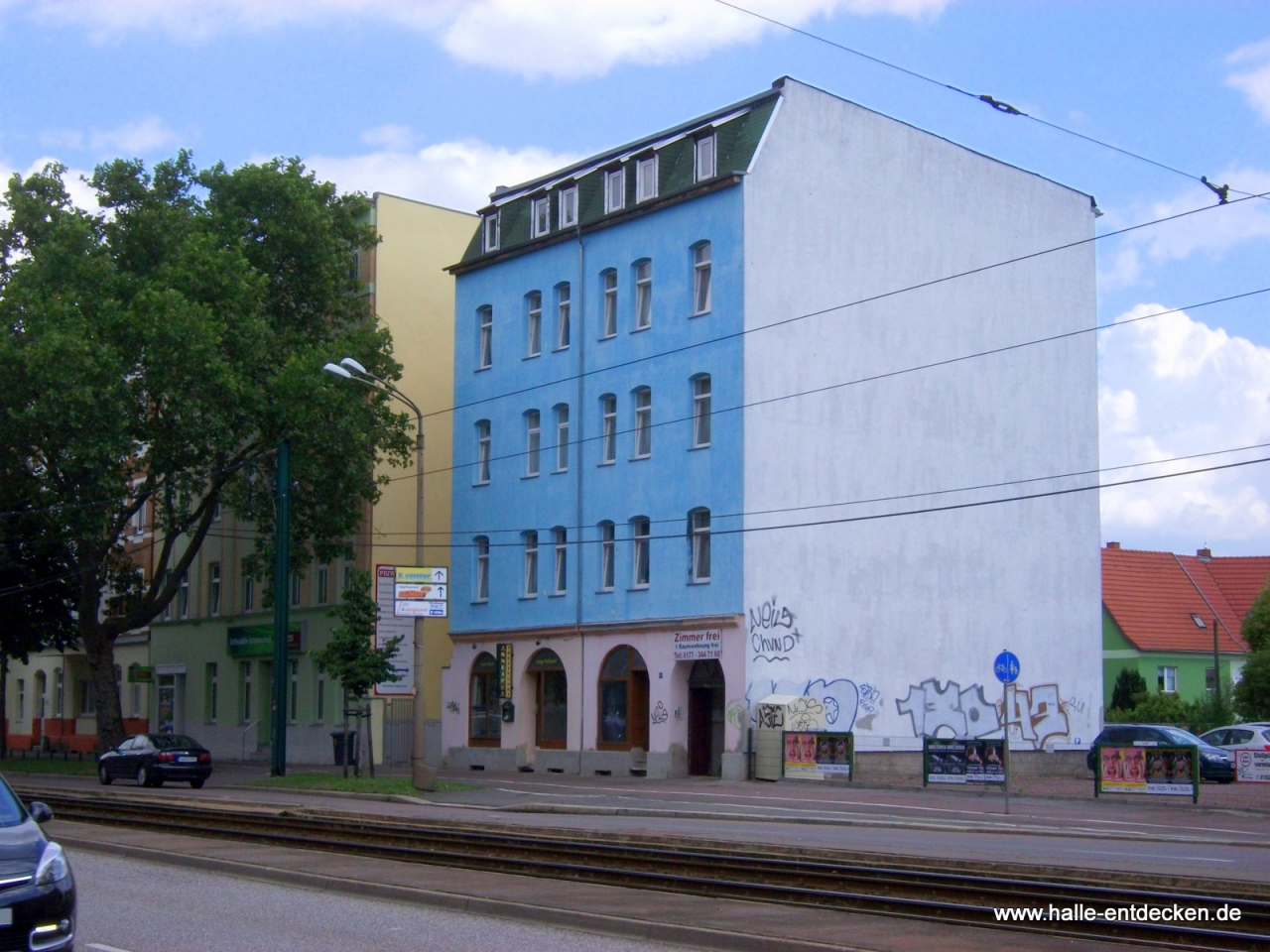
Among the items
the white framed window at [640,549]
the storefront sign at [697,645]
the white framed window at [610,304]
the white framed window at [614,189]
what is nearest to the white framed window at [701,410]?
the white framed window at [640,549]

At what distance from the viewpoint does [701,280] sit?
40.3 metres

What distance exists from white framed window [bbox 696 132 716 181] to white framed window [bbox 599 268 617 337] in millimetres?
3906

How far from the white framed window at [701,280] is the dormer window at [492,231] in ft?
31.3

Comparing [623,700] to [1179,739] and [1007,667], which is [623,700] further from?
[1007,667]

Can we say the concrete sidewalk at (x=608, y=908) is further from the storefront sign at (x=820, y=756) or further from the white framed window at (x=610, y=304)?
the white framed window at (x=610, y=304)

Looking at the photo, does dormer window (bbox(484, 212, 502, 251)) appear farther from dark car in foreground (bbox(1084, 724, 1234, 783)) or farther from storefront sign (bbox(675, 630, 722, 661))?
dark car in foreground (bbox(1084, 724, 1234, 783))

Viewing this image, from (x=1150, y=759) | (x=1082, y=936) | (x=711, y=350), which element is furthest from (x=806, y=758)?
(x=1082, y=936)

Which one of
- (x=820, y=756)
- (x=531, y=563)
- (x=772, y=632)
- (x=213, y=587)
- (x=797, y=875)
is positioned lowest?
(x=820, y=756)

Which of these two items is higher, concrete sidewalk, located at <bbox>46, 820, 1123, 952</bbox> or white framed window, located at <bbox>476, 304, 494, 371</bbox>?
white framed window, located at <bbox>476, 304, 494, 371</bbox>

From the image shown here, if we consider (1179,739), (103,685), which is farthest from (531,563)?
(1179,739)

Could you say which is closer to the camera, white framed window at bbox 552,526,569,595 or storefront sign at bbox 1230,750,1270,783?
storefront sign at bbox 1230,750,1270,783

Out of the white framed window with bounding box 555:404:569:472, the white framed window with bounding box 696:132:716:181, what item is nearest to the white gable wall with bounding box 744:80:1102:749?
the white framed window with bounding box 696:132:716:181

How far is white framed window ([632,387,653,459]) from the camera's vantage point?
41281mm

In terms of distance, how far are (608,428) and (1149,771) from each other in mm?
17446
